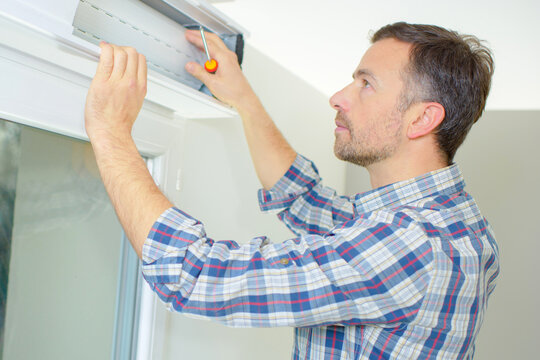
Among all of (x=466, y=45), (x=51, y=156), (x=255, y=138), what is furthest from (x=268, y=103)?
(x=51, y=156)

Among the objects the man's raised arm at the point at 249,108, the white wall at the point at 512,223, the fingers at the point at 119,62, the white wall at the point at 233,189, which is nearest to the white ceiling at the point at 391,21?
the white wall at the point at 512,223

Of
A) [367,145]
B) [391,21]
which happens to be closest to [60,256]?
[367,145]

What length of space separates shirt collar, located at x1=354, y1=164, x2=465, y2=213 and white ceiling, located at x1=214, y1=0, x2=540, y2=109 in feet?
3.51

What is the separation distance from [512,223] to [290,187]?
1215mm

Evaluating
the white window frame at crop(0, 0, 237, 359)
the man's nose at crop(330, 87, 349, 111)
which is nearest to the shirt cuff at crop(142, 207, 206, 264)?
the white window frame at crop(0, 0, 237, 359)

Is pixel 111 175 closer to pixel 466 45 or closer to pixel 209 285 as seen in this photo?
pixel 209 285

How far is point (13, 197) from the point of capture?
966mm

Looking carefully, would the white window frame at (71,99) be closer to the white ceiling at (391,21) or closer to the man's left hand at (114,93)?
the man's left hand at (114,93)

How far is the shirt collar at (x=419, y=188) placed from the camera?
1078mm

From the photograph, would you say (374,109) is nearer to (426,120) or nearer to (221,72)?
(426,120)

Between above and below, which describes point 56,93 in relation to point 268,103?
below

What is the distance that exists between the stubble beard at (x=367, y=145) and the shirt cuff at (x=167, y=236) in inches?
19.8

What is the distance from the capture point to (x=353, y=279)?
33.0 inches

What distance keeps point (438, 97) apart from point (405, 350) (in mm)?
570
